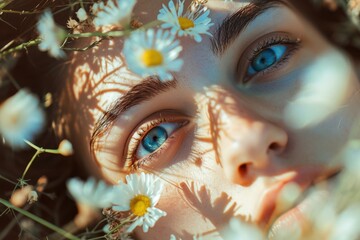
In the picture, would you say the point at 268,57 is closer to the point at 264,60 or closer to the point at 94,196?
the point at 264,60

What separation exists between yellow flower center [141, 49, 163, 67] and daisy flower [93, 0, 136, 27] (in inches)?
2.2

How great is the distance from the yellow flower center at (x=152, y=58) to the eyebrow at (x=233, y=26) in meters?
0.09

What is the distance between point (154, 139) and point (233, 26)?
0.22 meters

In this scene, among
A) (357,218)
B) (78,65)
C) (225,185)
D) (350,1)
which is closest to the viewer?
(357,218)

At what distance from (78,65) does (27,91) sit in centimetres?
15

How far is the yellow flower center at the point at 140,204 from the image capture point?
84cm

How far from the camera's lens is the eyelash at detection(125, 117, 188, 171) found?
891 mm

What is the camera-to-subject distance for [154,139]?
3.06 ft

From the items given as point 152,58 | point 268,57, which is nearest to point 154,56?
point 152,58

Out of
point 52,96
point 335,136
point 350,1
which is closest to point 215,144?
point 335,136

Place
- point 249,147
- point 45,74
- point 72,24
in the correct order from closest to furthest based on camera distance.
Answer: point 249,147
point 72,24
point 45,74

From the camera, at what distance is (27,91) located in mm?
1008

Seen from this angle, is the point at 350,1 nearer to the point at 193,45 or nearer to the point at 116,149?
the point at 193,45

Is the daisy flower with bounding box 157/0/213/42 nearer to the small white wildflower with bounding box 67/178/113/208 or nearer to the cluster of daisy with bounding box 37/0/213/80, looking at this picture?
the cluster of daisy with bounding box 37/0/213/80
